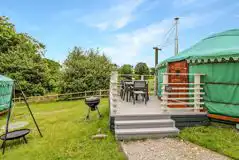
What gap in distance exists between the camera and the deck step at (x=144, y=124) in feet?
14.0

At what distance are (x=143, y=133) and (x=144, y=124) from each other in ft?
0.93

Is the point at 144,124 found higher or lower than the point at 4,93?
lower

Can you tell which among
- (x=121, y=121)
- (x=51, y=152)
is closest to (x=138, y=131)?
(x=121, y=121)

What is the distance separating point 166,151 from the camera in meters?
3.45

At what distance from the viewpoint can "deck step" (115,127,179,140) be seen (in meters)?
4.05

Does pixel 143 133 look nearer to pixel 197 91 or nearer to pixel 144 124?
pixel 144 124

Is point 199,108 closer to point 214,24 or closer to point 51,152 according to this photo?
point 51,152

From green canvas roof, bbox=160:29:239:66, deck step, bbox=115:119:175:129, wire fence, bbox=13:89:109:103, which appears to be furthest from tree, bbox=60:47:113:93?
deck step, bbox=115:119:175:129

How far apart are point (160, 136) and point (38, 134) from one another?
139 inches

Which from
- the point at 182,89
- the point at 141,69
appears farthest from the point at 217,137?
the point at 141,69

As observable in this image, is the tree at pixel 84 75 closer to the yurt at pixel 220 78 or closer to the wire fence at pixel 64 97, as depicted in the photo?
the wire fence at pixel 64 97

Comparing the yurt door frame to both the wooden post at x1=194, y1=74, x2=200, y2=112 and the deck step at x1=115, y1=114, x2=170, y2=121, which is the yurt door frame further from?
the deck step at x1=115, y1=114, x2=170, y2=121

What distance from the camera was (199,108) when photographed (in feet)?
16.4

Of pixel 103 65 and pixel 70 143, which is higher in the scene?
pixel 103 65
